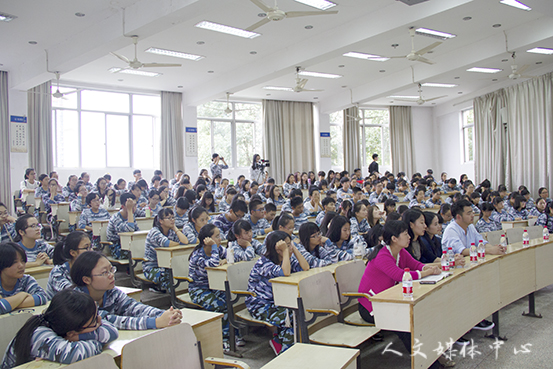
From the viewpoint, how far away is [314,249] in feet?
13.0

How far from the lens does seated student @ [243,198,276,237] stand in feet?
17.4

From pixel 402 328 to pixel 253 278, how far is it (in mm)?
1315

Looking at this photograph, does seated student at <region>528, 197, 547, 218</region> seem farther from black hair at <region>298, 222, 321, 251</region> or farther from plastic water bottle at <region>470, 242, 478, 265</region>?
black hair at <region>298, 222, 321, 251</region>

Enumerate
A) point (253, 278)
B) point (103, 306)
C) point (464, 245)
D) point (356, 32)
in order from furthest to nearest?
point (356, 32)
point (464, 245)
point (253, 278)
point (103, 306)

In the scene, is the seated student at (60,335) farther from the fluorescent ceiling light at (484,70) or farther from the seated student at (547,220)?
the fluorescent ceiling light at (484,70)

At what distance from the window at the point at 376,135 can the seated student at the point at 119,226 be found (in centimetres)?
1226

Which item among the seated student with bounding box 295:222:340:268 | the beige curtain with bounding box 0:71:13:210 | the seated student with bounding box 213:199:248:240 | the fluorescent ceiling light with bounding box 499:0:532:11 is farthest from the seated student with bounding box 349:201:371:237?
the beige curtain with bounding box 0:71:13:210

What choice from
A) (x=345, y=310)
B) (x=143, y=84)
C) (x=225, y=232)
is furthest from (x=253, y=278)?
(x=143, y=84)

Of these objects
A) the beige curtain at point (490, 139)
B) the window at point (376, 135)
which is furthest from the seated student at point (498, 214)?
the window at point (376, 135)

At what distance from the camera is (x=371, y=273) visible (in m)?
3.26

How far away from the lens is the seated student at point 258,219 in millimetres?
5306

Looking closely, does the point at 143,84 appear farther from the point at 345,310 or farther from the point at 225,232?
the point at 345,310

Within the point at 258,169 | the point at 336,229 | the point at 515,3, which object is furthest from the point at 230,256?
the point at 258,169

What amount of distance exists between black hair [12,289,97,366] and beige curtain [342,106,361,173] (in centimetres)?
1421
